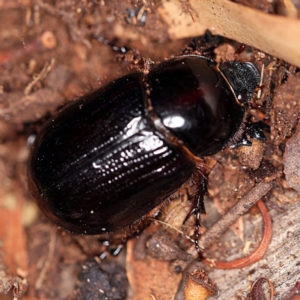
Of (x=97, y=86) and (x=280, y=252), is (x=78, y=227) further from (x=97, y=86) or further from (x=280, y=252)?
(x=280, y=252)

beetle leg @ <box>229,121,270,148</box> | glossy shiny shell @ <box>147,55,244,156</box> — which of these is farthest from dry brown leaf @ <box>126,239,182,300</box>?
beetle leg @ <box>229,121,270,148</box>

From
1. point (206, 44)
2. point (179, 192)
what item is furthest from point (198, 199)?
point (206, 44)

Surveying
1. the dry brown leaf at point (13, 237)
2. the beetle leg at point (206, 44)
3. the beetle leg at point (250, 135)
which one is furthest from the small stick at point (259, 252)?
the dry brown leaf at point (13, 237)

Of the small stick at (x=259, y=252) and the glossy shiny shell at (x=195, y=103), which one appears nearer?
the glossy shiny shell at (x=195, y=103)

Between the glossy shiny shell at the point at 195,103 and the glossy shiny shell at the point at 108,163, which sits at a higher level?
the glossy shiny shell at the point at 195,103

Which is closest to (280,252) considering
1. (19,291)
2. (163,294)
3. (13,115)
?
(163,294)

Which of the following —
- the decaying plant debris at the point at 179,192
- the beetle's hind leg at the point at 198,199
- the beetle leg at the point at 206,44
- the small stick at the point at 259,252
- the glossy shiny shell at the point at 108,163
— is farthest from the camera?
the beetle leg at the point at 206,44

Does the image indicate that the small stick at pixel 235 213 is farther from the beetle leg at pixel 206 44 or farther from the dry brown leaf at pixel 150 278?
the beetle leg at pixel 206 44
